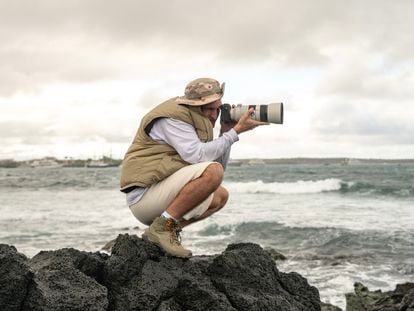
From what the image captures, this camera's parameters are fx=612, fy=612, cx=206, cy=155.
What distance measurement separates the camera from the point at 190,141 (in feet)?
12.9

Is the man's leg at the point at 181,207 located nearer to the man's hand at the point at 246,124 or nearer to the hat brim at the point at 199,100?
the man's hand at the point at 246,124

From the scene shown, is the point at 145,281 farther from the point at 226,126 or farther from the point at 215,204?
the point at 226,126

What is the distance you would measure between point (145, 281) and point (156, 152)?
0.85m

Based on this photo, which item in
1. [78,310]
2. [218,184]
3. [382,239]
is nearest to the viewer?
[78,310]

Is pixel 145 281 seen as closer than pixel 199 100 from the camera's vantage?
Yes

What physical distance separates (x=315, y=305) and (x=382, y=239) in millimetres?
11050

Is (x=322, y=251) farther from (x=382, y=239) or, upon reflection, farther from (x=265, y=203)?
(x=265, y=203)

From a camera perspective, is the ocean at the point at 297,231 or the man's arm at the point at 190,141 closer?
the man's arm at the point at 190,141

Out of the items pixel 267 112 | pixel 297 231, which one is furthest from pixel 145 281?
pixel 297 231

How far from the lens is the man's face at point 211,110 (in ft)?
13.5

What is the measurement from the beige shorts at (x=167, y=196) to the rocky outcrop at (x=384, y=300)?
100 inches

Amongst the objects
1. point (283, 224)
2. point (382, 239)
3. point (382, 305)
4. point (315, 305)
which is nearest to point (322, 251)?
point (382, 239)

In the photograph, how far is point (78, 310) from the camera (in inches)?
131

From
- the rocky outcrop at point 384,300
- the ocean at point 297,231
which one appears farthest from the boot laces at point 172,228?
the ocean at point 297,231
